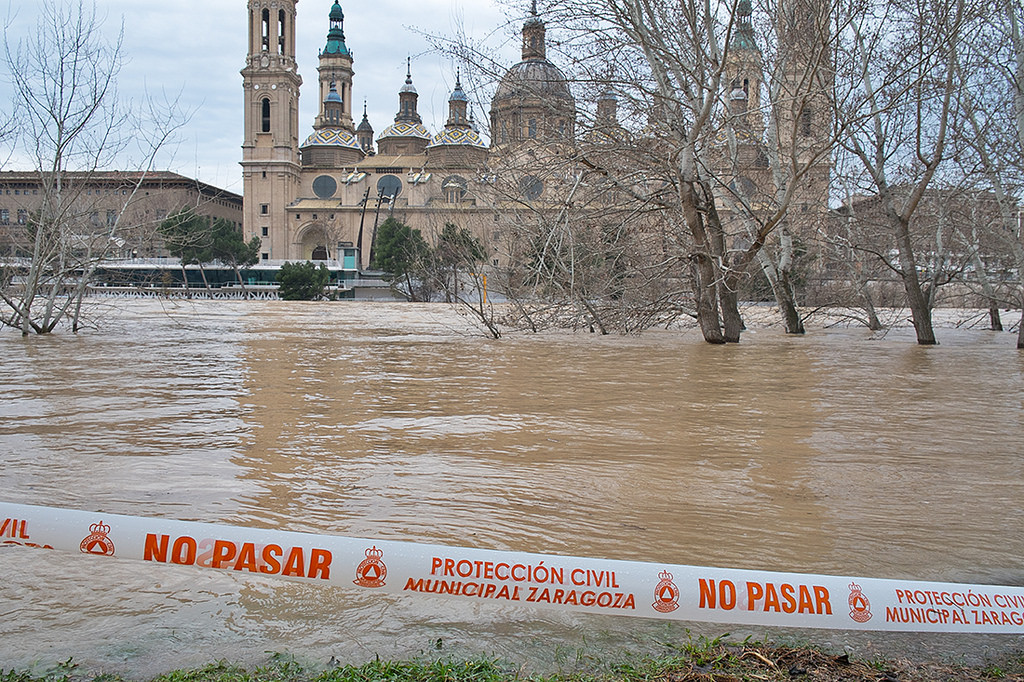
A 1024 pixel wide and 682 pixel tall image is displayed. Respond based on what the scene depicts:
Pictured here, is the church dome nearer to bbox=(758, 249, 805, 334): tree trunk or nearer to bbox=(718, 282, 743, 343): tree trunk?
bbox=(718, 282, 743, 343): tree trunk

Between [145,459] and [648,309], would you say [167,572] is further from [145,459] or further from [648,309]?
[648,309]

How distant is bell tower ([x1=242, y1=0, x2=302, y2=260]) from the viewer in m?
103

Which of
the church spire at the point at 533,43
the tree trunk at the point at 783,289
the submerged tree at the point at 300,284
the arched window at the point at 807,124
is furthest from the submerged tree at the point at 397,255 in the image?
the church spire at the point at 533,43

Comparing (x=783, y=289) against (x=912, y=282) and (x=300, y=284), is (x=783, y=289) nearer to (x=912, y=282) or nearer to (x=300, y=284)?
(x=912, y=282)

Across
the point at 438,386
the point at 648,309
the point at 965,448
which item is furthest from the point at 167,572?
the point at 648,309

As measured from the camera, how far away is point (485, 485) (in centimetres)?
458

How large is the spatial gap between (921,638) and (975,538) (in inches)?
50.3

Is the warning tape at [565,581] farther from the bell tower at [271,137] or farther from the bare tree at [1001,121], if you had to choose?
the bell tower at [271,137]

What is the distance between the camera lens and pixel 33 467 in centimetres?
485

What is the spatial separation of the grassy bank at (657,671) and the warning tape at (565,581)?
151 mm

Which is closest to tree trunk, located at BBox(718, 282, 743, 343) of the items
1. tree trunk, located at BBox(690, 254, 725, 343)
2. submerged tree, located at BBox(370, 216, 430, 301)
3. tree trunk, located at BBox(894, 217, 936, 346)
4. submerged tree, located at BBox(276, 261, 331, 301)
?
tree trunk, located at BBox(690, 254, 725, 343)

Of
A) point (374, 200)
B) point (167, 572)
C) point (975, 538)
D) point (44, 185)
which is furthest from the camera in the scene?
point (374, 200)

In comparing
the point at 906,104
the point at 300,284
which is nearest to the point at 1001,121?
the point at 906,104

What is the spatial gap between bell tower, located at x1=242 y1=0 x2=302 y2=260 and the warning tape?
104929 millimetres
